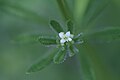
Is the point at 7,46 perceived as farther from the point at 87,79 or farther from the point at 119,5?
the point at 87,79

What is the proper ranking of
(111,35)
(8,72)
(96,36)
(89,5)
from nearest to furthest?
(111,35) → (96,36) → (89,5) → (8,72)

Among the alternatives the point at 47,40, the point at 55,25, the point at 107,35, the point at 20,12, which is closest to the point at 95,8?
the point at 107,35

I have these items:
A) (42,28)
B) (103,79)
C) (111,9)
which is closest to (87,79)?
(103,79)

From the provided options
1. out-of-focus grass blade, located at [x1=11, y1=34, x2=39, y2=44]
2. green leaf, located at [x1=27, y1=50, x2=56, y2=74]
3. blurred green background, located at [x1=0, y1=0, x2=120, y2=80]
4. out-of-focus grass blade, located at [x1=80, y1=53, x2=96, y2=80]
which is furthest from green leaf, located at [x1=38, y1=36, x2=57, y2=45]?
blurred green background, located at [x1=0, y1=0, x2=120, y2=80]

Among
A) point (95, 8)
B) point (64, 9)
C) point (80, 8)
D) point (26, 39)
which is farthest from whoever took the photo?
point (80, 8)

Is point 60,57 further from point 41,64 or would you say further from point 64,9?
point 64,9

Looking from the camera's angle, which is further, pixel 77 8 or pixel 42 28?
pixel 42 28

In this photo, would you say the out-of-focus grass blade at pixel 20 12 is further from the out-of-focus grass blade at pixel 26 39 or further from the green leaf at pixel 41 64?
the green leaf at pixel 41 64
